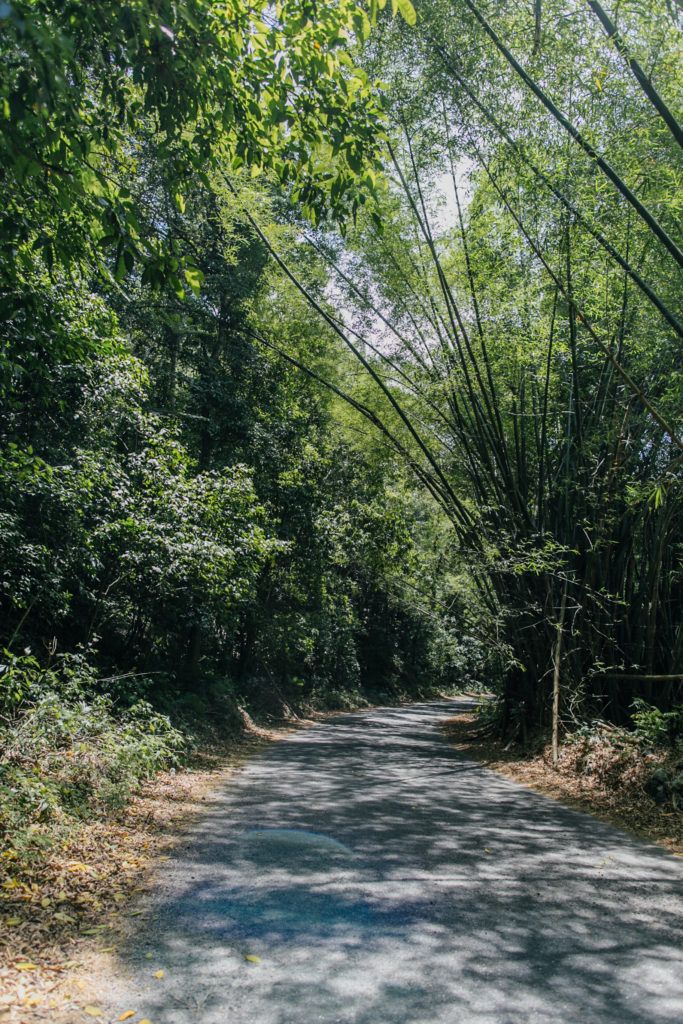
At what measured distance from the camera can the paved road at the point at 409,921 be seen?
105 inches

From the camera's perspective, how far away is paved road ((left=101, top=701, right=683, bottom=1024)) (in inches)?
105

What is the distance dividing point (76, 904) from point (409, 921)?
159cm

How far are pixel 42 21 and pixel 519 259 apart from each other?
273 inches

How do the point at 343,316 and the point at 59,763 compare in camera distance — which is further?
the point at 343,316

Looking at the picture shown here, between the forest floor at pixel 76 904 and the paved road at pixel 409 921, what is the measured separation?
0.50ft

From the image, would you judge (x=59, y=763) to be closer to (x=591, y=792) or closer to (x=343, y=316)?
(x=591, y=792)

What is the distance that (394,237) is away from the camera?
971 cm

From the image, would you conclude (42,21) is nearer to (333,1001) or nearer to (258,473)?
(333,1001)

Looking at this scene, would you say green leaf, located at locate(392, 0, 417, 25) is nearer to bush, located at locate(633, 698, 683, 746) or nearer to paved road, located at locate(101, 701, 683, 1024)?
paved road, located at locate(101, 701, 683, 1024)

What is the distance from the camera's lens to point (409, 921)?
11.3 feet

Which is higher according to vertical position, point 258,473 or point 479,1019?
point 258,473

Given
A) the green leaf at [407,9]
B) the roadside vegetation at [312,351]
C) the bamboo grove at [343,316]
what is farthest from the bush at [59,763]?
the green leaf at [407,9]

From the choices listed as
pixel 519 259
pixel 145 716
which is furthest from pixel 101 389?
pixel 519 259

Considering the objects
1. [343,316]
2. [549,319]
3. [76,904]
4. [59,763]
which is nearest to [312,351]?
[343,316]
